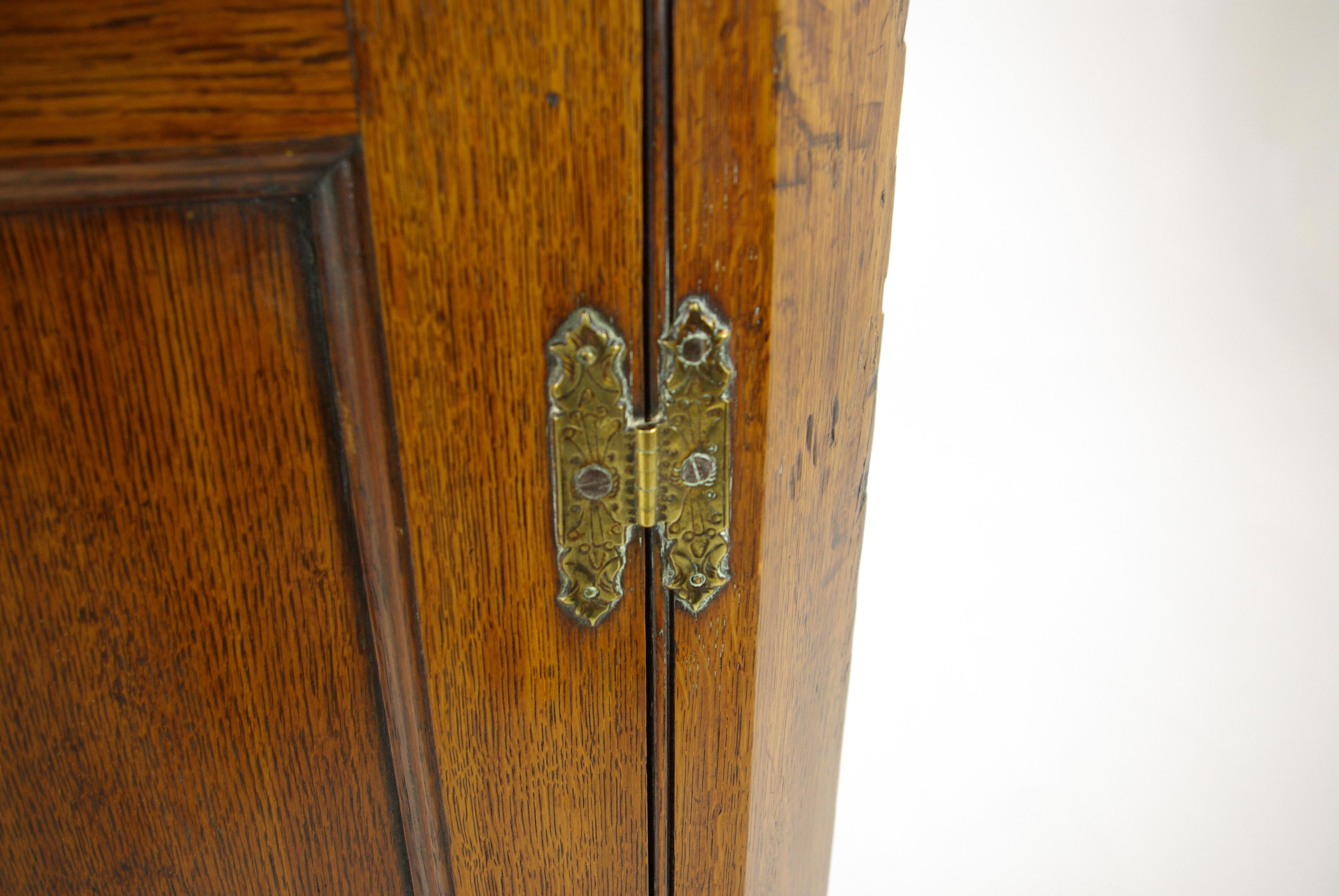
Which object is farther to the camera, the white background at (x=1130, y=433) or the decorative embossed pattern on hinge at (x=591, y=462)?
the white background at (x=1130, y=433)

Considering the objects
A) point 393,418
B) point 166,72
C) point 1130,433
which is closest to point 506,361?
point 393,418

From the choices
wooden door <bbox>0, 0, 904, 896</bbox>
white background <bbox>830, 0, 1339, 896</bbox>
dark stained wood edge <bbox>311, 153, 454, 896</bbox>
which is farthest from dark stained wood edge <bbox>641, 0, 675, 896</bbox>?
white background <bbox>830, 0, 1339, 896</bbox>

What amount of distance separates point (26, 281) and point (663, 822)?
38cm

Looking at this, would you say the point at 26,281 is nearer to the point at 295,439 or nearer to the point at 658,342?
→ the point at 295,439

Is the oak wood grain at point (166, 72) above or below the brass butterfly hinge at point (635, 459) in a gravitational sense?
above

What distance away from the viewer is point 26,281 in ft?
1.11

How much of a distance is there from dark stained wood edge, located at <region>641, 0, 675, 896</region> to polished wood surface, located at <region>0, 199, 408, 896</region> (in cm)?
14

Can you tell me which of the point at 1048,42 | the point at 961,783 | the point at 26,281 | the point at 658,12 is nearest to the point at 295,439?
the point at 26,281

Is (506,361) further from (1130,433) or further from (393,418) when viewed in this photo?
(1130,433)

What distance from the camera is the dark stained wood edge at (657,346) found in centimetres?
33

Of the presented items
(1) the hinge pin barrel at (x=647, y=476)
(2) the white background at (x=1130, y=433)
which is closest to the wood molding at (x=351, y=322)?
(1) the hinge pin barrel at (x=647, y=476)

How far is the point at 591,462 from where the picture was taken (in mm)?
379

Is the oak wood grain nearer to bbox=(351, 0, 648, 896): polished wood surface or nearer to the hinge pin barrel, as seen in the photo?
bbox=(351, 0, 648, 896): polished wood surface

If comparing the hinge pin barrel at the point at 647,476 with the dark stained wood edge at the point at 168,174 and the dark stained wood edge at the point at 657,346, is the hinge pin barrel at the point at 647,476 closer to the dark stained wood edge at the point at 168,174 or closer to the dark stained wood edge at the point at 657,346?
the dark stained wood edge at the point at 657,346
